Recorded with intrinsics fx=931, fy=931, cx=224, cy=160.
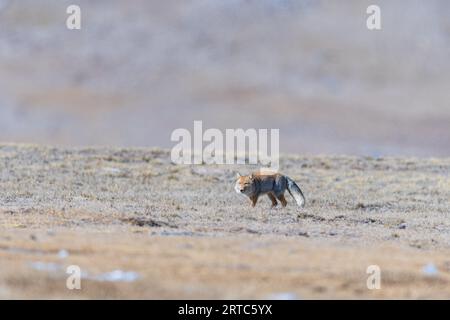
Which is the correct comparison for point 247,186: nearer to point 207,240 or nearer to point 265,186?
point 265,186

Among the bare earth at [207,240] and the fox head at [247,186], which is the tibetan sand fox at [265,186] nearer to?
the fox head at [247,186]

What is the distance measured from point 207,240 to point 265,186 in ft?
29.4

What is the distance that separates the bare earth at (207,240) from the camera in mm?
13367


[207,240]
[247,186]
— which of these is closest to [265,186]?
[247,186]

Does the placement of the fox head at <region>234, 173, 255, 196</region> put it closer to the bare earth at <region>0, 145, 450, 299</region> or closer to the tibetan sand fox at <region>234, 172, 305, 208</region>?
the tibetan sand fox at <region>234, 172, 305, 208</region>

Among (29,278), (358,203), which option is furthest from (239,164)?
(29,278)

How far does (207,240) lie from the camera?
57.2ft

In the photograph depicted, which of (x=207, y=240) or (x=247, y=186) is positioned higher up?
(x=247, y=186)

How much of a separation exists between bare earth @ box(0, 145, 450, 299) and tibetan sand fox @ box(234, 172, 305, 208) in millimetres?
628

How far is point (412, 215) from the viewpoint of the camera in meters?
26.7

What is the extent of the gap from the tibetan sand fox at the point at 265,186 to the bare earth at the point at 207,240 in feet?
2.06

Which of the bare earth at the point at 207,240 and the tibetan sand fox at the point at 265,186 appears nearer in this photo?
the bare earth at the point at 207,240

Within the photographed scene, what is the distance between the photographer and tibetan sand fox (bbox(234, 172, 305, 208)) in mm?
26125

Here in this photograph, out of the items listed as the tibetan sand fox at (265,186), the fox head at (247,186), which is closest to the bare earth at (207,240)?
the tibetan sand fox at (265,186)
